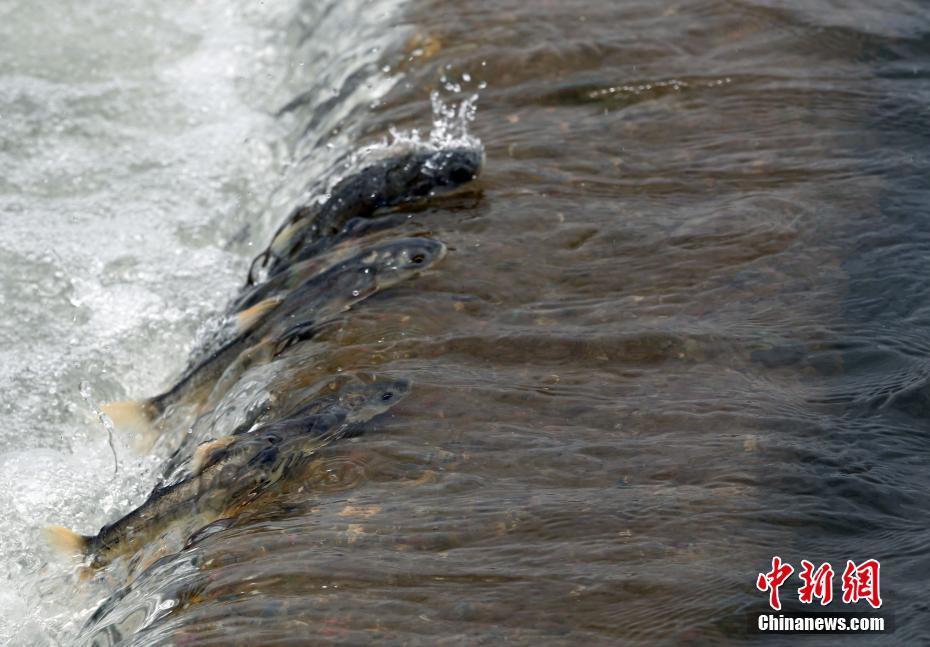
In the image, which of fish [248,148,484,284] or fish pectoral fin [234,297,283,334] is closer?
fish pectoral fin [234,297,283,334]

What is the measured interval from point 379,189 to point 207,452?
210 cm

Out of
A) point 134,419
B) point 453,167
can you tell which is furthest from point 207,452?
point 453,167

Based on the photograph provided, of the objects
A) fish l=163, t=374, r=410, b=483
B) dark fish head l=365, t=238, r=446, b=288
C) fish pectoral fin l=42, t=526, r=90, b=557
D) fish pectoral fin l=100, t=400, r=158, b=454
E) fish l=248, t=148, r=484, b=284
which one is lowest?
fish pectoral fin l=42, t=526, r=90, b=557

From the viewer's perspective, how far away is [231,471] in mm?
4348

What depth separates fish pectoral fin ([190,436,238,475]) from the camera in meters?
4.46

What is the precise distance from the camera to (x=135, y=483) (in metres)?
5.15

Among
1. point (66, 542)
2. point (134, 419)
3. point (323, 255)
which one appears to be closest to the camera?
point (66, 542)

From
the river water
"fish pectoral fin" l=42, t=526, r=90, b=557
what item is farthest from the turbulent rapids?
the river water

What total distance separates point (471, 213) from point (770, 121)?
1.81 meters

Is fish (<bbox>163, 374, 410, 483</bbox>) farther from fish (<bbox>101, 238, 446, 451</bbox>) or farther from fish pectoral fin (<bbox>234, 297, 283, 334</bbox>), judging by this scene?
fish pectoral fin (<bbox>234, 297, 283, 334</bbox>)

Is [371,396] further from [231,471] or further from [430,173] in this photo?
[430,173]

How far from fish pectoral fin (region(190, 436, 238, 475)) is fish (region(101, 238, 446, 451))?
2.30 ft

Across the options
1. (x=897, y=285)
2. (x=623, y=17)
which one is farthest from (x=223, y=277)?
(x=897, y=285)

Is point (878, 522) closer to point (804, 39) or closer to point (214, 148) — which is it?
point (804, 39)
